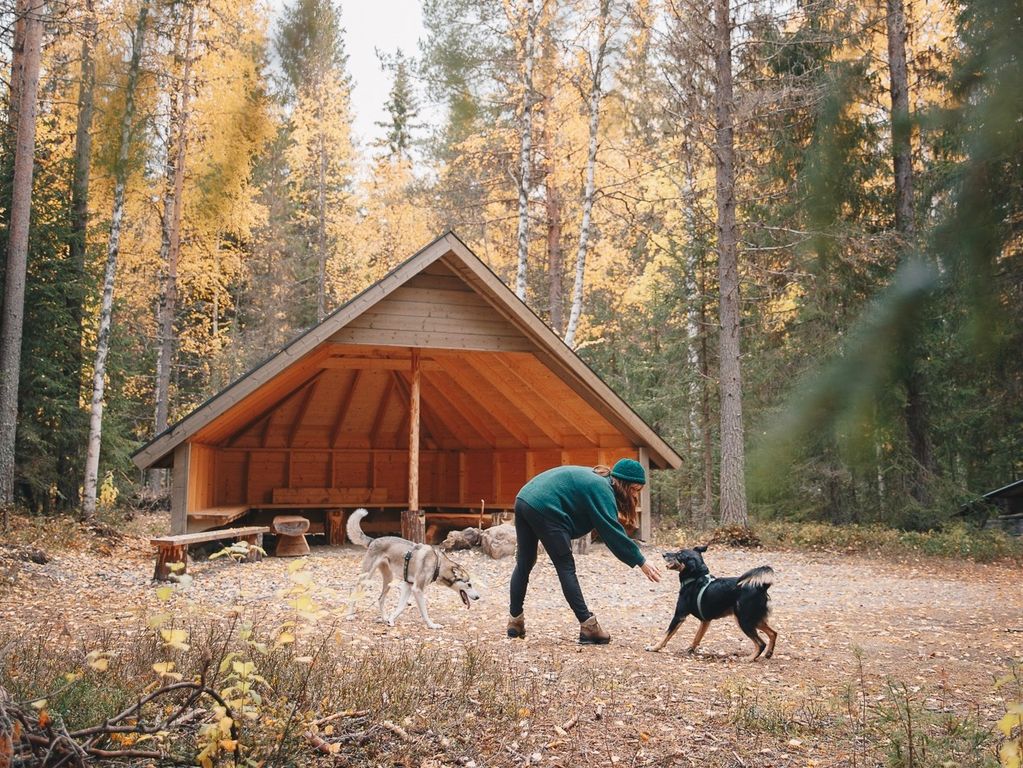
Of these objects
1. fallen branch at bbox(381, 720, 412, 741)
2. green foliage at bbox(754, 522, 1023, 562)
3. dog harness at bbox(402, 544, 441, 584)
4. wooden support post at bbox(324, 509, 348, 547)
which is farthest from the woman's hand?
wooden support post at bbox(324, 509, 348, 547)

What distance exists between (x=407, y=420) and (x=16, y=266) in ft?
24.9

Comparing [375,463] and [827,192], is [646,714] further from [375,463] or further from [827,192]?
[375,463]

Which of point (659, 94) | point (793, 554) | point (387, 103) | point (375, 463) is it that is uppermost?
point (387, 103)

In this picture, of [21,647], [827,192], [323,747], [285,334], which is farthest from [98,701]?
[285,334]

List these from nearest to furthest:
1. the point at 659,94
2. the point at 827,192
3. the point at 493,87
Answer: the point at 827,192 < the point at 659,94 < the point at 493,87

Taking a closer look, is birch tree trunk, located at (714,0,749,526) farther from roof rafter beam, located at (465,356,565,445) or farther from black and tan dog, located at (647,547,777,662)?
black and tan dog, located at (647,547,777,662)

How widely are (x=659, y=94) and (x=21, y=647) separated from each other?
52.5 feet

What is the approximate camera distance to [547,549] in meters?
6.74

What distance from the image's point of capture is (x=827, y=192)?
5.36 ft

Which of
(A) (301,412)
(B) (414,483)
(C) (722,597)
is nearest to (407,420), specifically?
(A) (301,412)

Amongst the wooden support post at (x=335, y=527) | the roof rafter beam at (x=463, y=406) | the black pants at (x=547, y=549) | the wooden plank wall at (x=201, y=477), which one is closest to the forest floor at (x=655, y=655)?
the black pants at (x=547, y=549)

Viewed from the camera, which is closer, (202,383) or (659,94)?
(659,94)

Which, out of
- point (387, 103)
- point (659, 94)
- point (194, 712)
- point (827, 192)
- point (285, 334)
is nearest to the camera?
point (827, 192)

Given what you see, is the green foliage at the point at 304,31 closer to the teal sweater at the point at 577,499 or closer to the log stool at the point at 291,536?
the teal sweater at the point at 577,499
